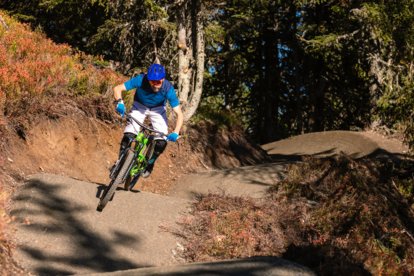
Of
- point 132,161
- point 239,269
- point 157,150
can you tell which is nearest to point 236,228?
point 157,150

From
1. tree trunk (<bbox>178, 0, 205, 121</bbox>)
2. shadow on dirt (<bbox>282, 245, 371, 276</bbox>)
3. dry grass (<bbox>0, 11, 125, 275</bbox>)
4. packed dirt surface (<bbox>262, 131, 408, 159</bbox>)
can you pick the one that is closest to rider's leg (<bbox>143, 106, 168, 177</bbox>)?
dry grass (<bbox>0, 11, 125, 275</bbox>)

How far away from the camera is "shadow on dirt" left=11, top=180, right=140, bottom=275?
7.50 meters

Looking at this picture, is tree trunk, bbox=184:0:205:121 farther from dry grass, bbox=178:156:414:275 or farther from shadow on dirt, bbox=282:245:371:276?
shadow on dirt, bbox=282:245:371:276

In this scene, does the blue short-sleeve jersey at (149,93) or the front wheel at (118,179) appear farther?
the blue short-sleeve jersey at (149,93)

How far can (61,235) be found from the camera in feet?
26.6

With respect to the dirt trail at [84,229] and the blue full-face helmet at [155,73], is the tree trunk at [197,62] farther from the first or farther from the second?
the blue full-face helmet at [155,73]

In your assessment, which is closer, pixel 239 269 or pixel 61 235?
pixel 239 269

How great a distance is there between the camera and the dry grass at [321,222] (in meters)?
9.16

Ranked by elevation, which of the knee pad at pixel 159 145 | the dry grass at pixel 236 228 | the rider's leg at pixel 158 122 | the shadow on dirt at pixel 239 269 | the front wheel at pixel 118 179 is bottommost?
the dry grass at pixel 236 228

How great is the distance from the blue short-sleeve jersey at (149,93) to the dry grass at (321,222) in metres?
2.14

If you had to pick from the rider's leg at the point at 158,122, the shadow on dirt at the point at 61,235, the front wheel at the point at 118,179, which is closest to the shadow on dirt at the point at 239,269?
the shadow on dirt at the point at 61,235

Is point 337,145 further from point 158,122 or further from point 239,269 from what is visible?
point 239,269

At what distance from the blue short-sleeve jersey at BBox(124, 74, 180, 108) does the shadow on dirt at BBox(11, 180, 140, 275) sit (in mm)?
1954

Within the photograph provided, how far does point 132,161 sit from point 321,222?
398 centimetres
